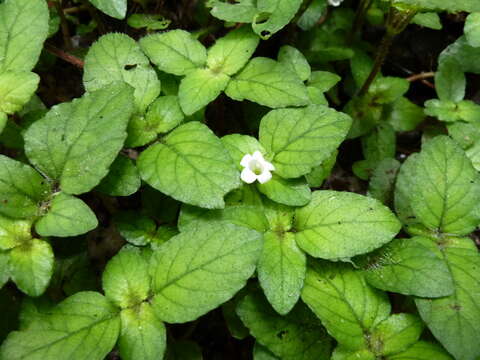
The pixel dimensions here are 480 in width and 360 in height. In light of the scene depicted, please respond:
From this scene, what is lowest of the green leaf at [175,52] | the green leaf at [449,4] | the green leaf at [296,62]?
the green leaf at [296,62]

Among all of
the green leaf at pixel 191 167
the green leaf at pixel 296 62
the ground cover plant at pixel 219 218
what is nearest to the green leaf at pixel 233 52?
the ground cover plant at pixel 219 218

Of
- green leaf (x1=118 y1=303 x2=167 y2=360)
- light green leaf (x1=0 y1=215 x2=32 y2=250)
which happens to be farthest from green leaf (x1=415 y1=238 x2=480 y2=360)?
light green leaf (x1=0 y1=215 x2=32 y2=250)

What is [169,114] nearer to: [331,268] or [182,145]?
[182,145]

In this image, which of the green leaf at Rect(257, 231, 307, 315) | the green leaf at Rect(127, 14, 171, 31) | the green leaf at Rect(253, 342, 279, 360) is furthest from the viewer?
the green leaf at Rect(127, 14, 171, 31)

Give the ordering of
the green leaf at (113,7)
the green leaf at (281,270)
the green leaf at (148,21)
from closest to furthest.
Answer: the green leaf at (281,270) → the green leaf at (113,7) → the green leaf at (148,21)

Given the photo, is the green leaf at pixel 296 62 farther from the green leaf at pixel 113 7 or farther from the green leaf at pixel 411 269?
the green leaf at pixel 411 269

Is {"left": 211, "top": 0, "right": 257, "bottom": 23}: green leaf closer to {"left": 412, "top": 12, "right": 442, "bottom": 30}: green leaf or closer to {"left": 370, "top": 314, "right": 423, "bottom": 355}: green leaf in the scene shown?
{"left": 412, "top": 12, "right": 442, "bottom": 30}: green leaf
